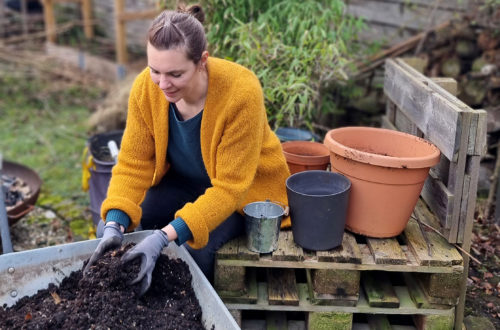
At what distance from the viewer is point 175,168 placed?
8.54 feet

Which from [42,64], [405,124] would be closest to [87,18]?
[42,64]

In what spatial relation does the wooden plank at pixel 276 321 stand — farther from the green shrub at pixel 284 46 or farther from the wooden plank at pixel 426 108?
the green shrub at pixel 284 46

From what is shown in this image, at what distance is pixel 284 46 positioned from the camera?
329cm

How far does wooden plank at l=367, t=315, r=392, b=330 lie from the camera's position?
2.44 m

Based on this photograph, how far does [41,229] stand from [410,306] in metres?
2.38

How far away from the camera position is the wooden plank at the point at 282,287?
2338mm

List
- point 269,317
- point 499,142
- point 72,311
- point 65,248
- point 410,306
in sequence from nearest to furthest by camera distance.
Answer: point 72,311
point 65,248
point 410,306
point 269,317
point 499,142

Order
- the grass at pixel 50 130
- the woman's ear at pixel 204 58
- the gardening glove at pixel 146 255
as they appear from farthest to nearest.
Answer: the grass at pixel 50 130, the woman's ear at pixel 204 58, the gardening glove at pixel 146 255

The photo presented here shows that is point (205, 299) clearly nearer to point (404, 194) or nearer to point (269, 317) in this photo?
point (269, 317)

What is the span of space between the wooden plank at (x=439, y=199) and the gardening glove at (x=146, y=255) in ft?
3.86

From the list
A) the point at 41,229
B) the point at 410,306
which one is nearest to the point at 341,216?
the point at 410,306

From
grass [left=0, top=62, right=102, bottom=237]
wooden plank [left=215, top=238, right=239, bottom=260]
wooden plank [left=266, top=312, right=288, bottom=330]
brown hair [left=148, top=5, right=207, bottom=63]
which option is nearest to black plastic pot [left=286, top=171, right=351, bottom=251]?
wooden plank [left=215, top=238, right=239, bottom=260]

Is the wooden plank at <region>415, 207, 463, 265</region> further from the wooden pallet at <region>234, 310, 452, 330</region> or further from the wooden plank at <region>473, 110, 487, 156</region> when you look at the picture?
the wooden plank at <region>473, 110, 487, 156</region>

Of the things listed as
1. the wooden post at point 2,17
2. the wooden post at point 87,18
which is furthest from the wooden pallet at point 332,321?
the wooden post at point 2,17
